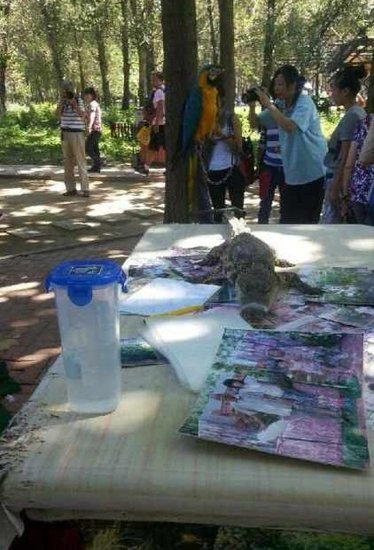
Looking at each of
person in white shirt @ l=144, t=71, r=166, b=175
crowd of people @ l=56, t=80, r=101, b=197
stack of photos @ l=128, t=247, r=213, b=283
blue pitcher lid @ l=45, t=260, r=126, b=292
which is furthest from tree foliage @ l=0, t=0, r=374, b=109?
blue pitcher lid @ l=45, t=260, r=126, b=292

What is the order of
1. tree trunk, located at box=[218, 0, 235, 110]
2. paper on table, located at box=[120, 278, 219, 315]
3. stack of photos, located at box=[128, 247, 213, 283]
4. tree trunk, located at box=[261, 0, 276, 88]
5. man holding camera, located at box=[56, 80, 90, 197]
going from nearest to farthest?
1. paper on table, located at box=[120, 278, 219, 315]
2. stack of photos, located at box=[128, 247, 213, 283]
3. man holding camera, located at box=[56, 80, 90, 197]
4. tree trunk, located at box=[218, 0, 235, 110]
5. tree trunk, located at box=[261, 0, 276, 88]

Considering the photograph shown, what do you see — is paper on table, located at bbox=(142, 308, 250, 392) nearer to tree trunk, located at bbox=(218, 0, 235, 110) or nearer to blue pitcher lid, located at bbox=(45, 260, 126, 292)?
blue pitcher lid, located at bbox=(45, 260, 126, 292)

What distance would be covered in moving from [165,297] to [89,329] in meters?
0.80

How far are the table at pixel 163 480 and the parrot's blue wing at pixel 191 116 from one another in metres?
3.62

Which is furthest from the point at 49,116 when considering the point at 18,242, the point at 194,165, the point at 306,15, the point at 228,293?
the point at 228,293

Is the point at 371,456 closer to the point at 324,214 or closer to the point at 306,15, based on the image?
the point at 324,214

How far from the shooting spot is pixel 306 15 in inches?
1066

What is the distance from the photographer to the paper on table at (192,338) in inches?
62.9

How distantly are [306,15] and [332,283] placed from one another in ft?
91.1

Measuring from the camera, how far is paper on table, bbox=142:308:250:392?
160 centimetres

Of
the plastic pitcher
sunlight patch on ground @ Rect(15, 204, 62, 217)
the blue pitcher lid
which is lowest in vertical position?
sunlight patch on ground @ Rect(15, 204, 62, 217)

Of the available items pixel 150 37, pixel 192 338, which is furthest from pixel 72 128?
pixel 150 37

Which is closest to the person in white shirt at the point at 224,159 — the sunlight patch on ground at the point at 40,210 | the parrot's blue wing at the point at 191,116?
the parrot's blue wing at the point at 191,116

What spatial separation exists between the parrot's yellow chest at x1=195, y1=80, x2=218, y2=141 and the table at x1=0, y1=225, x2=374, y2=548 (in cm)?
369
